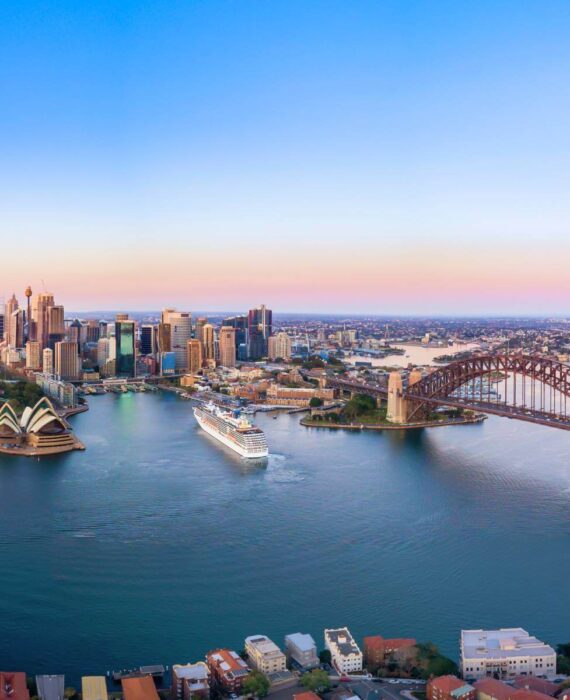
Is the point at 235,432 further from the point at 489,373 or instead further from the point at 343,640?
the point at 343,640

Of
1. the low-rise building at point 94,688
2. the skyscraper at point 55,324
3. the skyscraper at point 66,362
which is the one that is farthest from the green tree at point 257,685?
the skyscraper at point 55,324

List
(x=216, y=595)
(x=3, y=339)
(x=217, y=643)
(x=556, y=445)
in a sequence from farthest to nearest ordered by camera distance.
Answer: (x=3, y=339) → (x=556, y=445) → (x=216, y=595) → (x=217, y=643)

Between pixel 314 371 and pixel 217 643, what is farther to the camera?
pixel 314 371

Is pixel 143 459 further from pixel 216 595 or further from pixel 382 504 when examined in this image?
pixel 216 595

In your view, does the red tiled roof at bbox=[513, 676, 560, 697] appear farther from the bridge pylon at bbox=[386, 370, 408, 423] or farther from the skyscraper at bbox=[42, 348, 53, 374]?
the skyscraper at bbox=[42, 348, 53, 374]

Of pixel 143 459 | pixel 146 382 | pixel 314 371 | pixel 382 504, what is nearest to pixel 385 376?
pixel 314 371

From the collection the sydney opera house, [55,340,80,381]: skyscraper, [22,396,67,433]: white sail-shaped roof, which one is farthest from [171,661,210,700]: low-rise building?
[55,340,80,381]: skyscraper

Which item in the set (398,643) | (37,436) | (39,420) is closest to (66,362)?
(39,420)
